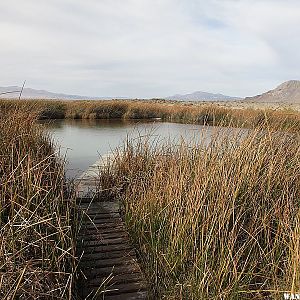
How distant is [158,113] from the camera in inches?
695

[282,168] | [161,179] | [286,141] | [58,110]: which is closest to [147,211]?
[161,179]

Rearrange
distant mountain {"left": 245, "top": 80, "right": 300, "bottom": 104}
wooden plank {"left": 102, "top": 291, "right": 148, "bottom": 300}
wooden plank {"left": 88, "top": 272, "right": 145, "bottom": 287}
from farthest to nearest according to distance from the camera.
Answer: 1. distant mountain {"left": 245, "top": 80, "right": 300, "bottom": 104}
2. wooden plank {"left": 88, "top": 272, "right": 145, "bottom": 287}
3. wooden plank {"left": 102, "top": 291, "right": 148, "bottom": 300}

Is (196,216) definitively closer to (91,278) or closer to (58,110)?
(91,278)

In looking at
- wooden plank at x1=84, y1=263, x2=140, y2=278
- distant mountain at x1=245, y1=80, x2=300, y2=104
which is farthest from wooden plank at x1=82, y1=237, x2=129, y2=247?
distant mountain at x1=245, y1=80, x2=300, y2=104

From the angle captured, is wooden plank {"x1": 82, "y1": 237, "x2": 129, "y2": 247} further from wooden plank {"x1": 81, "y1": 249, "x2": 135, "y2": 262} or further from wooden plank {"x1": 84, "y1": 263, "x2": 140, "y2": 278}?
wooden plank {"x1": 84, "y1": 263, "x2": 140, "y2": 278}

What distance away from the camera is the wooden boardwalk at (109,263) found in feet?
7.17

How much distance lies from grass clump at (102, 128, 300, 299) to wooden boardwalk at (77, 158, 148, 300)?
0.31 feet

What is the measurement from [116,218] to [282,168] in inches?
64.3

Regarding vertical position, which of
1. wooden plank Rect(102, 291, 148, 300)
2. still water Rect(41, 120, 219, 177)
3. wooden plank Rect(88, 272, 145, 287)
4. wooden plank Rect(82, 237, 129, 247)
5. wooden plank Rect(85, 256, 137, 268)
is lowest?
wooden plank Rect(102, 291, 148, 300)

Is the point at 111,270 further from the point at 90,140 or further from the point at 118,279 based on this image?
the point at 90,140

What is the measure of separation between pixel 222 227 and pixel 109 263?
98 centimetres

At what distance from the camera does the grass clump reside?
189cm

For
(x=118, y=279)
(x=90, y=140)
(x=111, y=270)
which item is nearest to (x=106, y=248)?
(x=111, y=270)

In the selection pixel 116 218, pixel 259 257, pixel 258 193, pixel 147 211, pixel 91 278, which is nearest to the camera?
pixel 259 257
